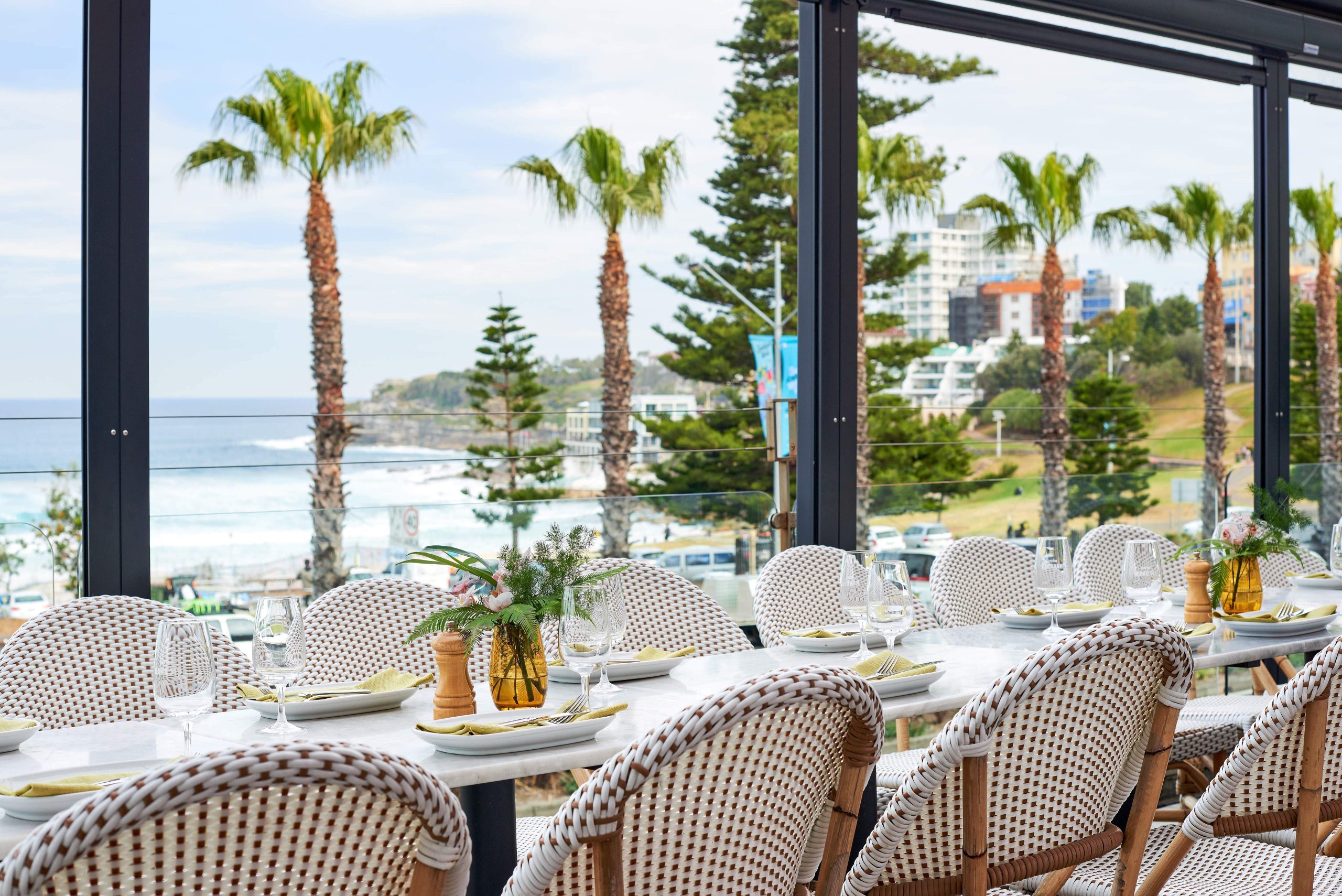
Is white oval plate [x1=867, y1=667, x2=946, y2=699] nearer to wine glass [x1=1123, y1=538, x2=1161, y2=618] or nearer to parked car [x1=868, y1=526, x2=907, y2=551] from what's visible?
wine glass [x1=1123, y1=538, x2=1161, y2=618]

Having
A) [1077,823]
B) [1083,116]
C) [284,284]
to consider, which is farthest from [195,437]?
[1077,823]

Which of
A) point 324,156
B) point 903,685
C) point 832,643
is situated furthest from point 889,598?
point 324,156

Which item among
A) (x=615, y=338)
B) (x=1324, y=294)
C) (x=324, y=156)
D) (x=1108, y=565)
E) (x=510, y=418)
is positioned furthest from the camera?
(x=510, y=418)

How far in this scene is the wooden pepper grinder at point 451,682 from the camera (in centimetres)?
189

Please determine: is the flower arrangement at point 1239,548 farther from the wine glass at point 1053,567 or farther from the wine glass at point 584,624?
the wine glass at point 584,624

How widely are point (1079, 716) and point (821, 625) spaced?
1449 millimetres

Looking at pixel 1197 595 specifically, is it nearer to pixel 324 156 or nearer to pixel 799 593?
pixel 799 593

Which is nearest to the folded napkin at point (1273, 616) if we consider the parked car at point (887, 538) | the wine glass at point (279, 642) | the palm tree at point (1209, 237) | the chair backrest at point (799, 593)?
the chair backrest at point (799, 593)

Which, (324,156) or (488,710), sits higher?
(324,156)

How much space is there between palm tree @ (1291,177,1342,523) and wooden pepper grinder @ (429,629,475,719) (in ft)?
40.2

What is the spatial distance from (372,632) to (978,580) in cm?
162

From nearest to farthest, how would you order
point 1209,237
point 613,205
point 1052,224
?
point 1209,237, point 613,205, point 1052,224

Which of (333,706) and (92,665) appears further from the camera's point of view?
(92,665)

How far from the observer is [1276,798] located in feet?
6.43
